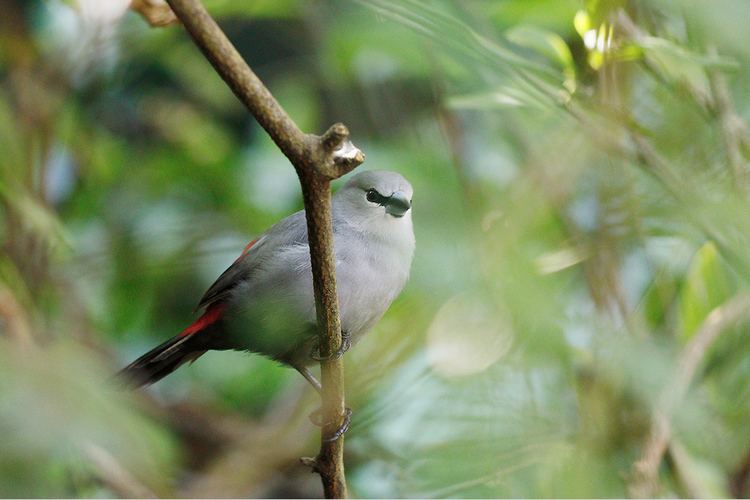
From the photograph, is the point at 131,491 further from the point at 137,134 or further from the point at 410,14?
the point at 137,134

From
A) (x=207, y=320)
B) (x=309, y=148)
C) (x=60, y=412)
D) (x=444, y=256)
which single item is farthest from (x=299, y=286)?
(x=60, y=412)

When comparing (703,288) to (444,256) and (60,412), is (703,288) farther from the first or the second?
(60,412)

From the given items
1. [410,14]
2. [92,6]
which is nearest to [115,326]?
[92,6]

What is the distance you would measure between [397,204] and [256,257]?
45cm

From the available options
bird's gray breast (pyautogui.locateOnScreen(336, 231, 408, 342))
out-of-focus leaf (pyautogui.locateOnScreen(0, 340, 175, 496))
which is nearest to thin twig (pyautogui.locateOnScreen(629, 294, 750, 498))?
bird's gray breast (pyautogui.locateOnScreen(336, 231, 408, 342))

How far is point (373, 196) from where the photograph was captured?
2850 mm

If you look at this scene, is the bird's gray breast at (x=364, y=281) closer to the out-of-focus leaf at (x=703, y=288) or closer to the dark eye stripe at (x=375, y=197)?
the dark eye stripe at (x=375, y=197)

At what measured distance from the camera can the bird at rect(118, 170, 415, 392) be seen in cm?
265

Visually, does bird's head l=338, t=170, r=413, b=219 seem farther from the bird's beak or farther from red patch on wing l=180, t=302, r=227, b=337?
red patch on wing l=180, t=302, r=227, b=337

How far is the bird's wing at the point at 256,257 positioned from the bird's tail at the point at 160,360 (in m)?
Result: 0.14

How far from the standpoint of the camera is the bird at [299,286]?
2.65 m

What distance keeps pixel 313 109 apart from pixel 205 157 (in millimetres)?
815

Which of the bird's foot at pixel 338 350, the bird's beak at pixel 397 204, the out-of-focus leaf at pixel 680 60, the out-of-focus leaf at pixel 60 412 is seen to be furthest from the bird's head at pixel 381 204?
the out-of-focus leaf at pixel 60 412

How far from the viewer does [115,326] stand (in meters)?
4.04
